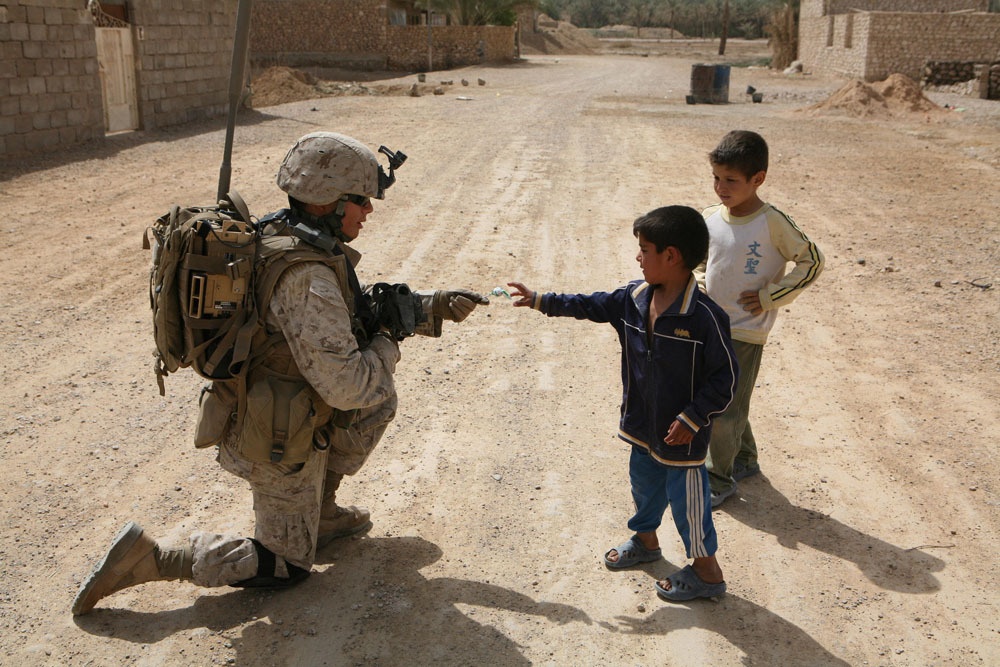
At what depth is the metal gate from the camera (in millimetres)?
14586

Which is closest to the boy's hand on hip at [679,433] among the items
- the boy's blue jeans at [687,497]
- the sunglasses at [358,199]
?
the boy's blue jeans at [687,497]

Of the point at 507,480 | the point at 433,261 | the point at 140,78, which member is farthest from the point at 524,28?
the point at 507,480

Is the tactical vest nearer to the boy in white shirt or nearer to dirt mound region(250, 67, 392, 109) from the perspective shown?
the boy in white shirt

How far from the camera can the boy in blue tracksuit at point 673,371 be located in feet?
9.93

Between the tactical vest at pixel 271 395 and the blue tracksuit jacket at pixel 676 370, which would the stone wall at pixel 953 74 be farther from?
the tactical vest at pixel 271 395

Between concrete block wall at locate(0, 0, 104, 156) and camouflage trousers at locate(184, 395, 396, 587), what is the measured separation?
36.4 feet

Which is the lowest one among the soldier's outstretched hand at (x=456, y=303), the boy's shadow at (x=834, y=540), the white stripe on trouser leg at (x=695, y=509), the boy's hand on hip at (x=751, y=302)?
the boy's shadow at (x=834, y=540)

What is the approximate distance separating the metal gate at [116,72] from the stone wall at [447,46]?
2101 cm

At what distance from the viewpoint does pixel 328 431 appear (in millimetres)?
3123

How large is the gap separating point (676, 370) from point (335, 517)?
4.88 ft

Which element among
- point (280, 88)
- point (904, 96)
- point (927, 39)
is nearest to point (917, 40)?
point (927, 39)

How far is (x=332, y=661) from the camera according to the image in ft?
9.48

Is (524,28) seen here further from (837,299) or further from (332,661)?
(332,661)

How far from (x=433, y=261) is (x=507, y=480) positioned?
149 inches
